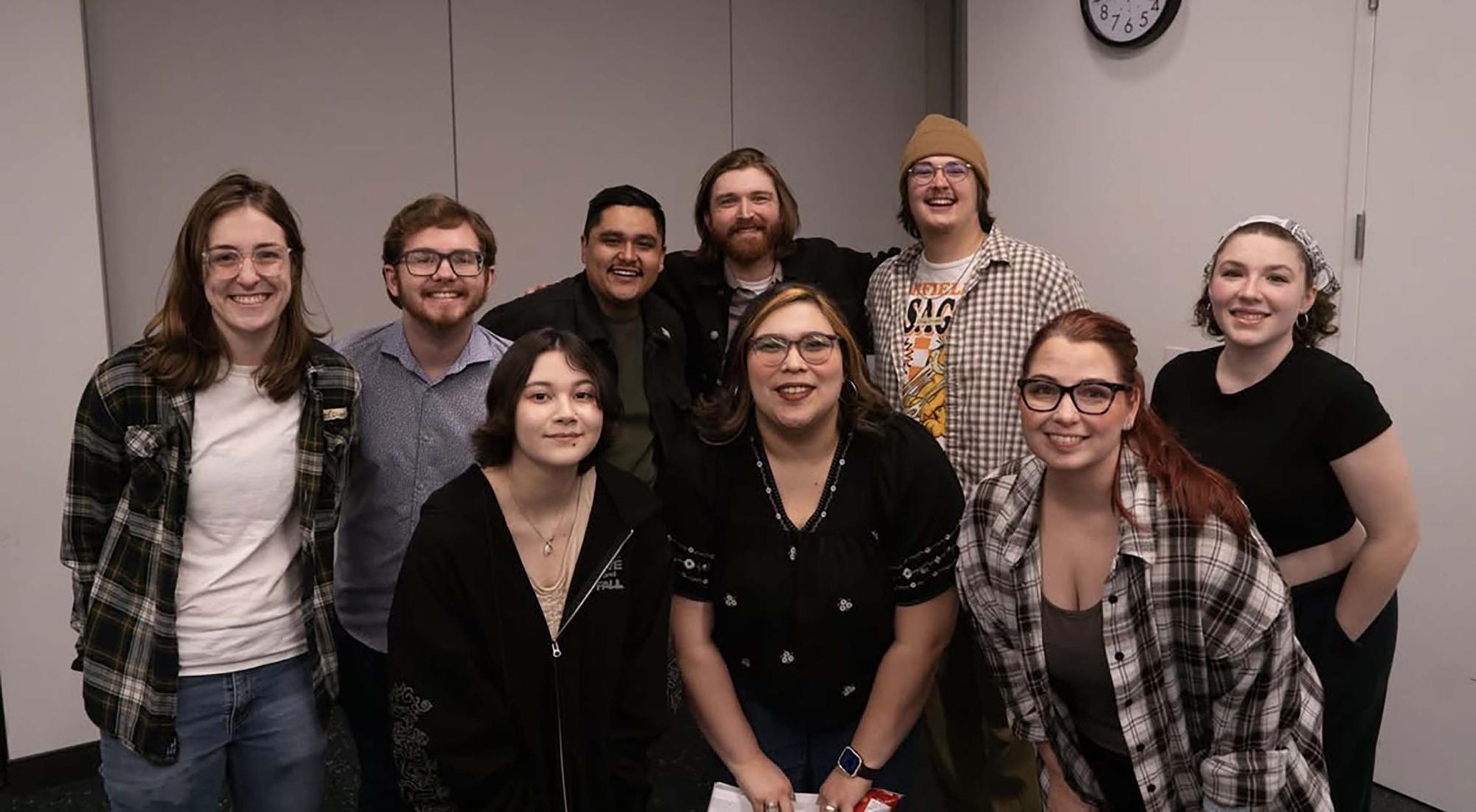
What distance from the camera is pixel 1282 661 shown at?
1645 millimetres

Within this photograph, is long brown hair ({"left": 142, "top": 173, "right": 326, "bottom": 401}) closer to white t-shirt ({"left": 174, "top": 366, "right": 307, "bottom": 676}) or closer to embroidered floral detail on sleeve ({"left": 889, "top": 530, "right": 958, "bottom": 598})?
white t-shirt ({"left": 174, "top": 366, "right": 307, "bottom": 676})

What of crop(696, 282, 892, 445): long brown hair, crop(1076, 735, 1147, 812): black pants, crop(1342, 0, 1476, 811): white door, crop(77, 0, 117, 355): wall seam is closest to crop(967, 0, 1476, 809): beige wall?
crop(1342, 0, 1476, 811): white door

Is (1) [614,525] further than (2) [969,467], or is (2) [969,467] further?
(2) [969,467]

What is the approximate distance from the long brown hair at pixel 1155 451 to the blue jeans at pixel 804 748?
743 millimetres

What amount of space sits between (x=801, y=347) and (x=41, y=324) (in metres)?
2.28

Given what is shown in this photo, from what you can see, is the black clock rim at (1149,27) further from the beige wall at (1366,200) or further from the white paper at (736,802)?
the white paper at (736,802)

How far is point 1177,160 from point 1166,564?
6.57ft

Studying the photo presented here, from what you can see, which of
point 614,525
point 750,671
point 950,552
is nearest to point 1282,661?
point 950,552

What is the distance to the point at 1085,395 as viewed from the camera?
169 cm

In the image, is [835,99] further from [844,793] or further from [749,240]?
[844,793]

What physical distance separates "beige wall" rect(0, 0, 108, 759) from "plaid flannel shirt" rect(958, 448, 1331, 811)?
2.66 meters

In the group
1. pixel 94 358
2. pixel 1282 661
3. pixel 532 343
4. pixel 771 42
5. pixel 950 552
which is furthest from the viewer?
pixel 771 42

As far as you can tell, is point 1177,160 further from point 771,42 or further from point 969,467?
point 771,42

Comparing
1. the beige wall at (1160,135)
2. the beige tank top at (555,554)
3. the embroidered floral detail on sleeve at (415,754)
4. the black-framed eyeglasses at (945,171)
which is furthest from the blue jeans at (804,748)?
the beige wall at (1160,135)
